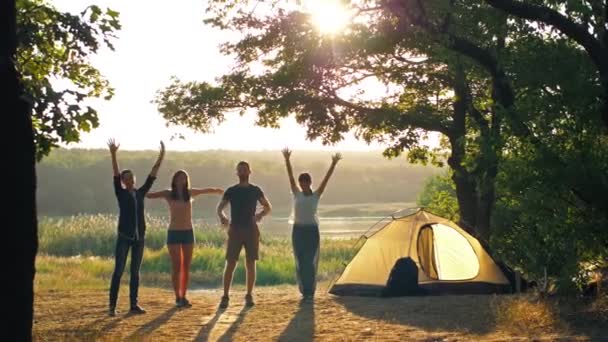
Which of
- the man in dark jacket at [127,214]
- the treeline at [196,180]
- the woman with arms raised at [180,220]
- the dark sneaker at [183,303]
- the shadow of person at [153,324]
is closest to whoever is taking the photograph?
the shadow of person at [153,324]

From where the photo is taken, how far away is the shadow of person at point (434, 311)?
39.9ft

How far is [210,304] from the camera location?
14.8 m

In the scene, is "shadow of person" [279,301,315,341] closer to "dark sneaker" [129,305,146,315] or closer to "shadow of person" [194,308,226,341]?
"shadow of person" [194,308,226,341]

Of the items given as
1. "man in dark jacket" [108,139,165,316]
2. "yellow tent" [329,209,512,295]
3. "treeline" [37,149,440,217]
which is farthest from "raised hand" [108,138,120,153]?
"treeline" [37,149,440,217]

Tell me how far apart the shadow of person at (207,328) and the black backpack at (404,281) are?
10.0 feet

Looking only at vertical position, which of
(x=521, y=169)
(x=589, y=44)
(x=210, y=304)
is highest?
(x=589, y=44)

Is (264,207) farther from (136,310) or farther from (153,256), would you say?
(153,256)

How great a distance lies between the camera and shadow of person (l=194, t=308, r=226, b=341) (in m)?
11.6

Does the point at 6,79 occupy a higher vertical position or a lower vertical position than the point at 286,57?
lower

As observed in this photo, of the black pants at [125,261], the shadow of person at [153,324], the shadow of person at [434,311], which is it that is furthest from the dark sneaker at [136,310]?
the shadow of person at [434,311]

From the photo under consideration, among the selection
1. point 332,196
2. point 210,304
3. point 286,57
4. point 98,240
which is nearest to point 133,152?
point 332,196

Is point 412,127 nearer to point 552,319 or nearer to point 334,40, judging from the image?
point 334,40

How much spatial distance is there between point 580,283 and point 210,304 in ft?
18.5

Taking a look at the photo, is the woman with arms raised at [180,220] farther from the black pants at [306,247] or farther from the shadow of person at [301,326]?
the shadow of person at [301,326]
